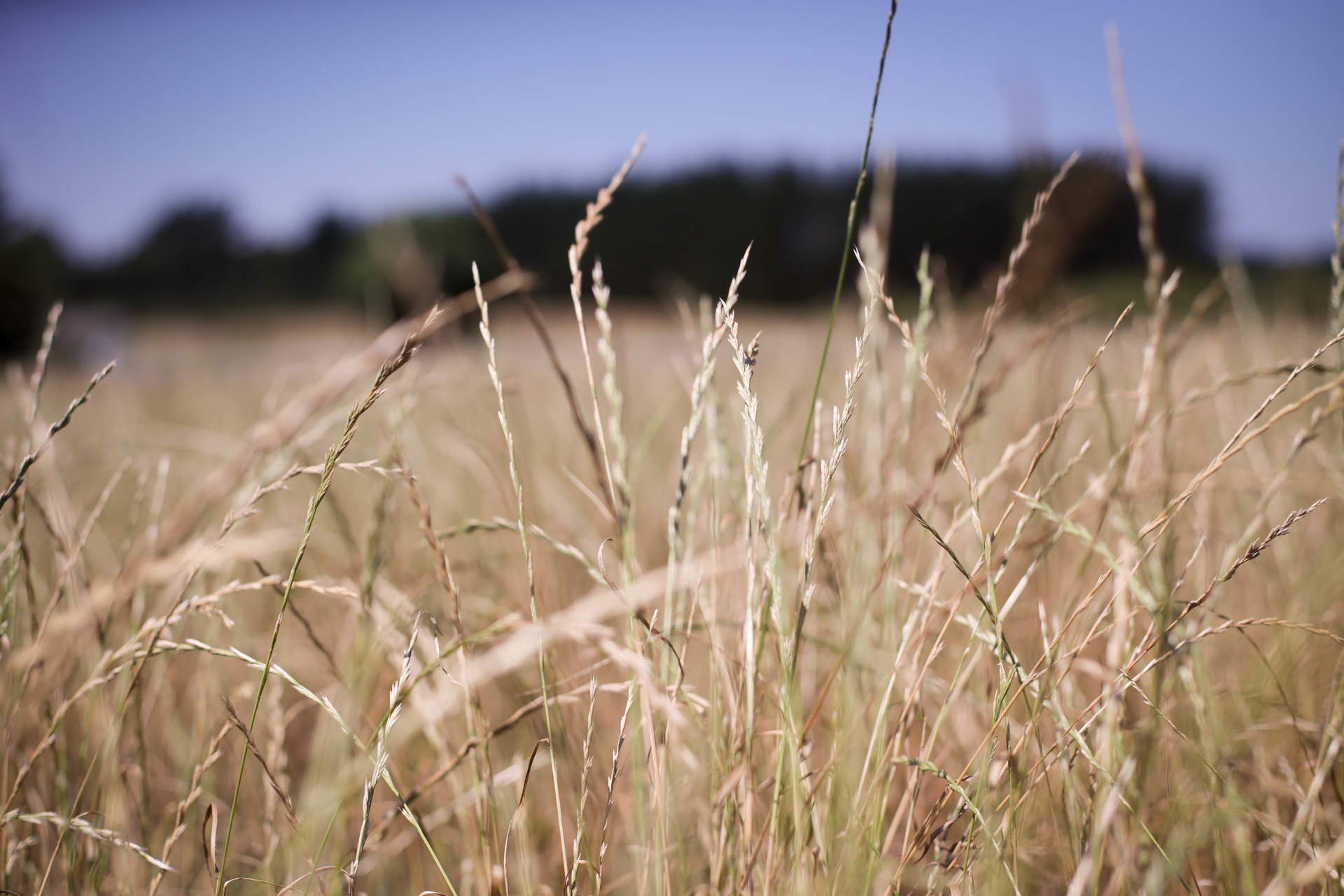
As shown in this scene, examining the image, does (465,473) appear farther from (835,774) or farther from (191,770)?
(835,774)

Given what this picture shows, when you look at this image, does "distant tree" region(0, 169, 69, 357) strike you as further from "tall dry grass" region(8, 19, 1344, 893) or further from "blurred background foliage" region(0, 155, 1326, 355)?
"tall dry grass" region(8, 19, 1344, 893)

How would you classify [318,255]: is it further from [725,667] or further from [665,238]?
[725,667]

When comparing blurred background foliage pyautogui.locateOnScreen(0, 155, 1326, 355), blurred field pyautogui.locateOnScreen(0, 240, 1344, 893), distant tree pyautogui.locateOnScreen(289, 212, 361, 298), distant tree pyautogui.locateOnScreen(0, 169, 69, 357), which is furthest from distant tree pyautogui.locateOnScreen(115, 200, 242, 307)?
blurred field pyautogui.locateOnScreen(0, 240, 1344, 893)

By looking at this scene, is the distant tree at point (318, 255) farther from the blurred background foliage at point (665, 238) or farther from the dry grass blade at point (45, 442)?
the dry grass blade at point (45, 442)

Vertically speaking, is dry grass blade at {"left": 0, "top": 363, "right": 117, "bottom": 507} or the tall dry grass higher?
dry grass blade at {"left": 0, "top": 363, "right": 117, "bottom": 507}

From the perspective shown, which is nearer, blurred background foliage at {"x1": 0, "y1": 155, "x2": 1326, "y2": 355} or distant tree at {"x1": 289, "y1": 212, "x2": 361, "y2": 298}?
blurred background foliage at {"x1": 0, "y1": 155, "x2": 1326, "y2": 355}

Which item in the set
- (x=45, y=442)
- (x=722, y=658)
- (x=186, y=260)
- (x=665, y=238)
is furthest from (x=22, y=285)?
(x=722, y=658)

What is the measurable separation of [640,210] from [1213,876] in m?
14.4

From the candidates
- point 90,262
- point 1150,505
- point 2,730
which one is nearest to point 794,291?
point 1150,505

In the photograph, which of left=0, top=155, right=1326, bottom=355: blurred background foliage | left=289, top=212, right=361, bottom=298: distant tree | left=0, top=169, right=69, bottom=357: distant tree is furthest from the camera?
left=289, top=212, right=361, bottom=298: distant tree

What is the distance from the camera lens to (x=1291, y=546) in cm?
97

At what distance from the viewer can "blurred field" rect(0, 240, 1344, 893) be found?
36 centimetres

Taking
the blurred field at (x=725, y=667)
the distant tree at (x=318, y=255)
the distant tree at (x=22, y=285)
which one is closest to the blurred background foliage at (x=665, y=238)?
the distant tree at (x=318, y=255)

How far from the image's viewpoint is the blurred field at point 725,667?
1.19ft
